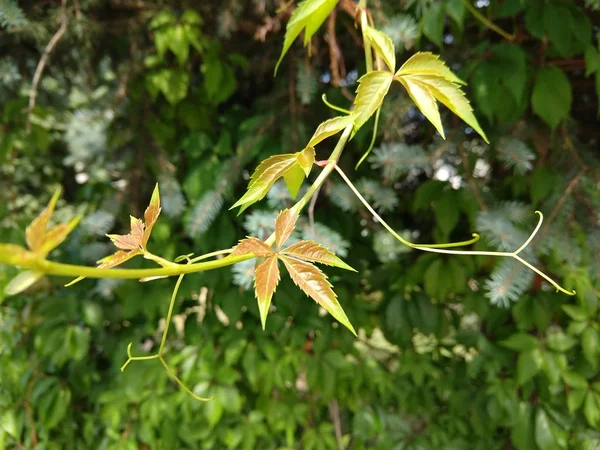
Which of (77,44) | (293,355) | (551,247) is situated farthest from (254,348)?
(77,44)

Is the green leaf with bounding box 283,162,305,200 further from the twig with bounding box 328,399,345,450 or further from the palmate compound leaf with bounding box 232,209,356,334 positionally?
the twig with bounding box 328,399,345,450

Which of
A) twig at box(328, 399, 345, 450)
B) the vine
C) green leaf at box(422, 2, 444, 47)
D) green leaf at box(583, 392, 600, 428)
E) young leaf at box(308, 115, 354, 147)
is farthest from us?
twig at box(328, 399, 345, 450)

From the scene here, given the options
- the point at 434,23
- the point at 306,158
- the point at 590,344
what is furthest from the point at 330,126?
the point at 590,344

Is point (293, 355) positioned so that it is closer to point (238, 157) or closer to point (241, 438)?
point (241, 438)

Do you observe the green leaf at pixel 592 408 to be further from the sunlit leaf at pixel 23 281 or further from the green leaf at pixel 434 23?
the sunlit leaf at pixel 23 281

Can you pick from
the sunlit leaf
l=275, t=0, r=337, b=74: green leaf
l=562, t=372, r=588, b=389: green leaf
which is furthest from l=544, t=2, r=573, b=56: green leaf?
the sunlit leaf

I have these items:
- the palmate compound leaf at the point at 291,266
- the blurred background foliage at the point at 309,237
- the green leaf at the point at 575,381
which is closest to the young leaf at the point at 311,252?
the palmate compound leaf at the point at 291,266
